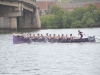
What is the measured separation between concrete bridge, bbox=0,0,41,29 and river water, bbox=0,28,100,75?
2889 cm

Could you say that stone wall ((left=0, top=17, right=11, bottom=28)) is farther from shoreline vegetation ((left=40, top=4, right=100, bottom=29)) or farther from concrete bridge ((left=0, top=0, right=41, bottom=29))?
shoreline vegetation ((left=40, top=4, right=100, bottom=29))

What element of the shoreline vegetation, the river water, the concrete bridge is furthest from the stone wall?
the river water

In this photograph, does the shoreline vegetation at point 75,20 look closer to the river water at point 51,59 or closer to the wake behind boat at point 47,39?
the wake behind boat at point 47,39

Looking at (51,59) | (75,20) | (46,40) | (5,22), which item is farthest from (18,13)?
(51,59)

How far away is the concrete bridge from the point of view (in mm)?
92625

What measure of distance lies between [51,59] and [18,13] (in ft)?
162

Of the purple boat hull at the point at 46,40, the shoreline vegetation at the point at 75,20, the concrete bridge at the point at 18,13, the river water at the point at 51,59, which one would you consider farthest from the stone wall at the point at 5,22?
the river water at the point at 51,59

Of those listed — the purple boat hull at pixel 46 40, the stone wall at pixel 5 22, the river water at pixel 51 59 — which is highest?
the stone wall at pixel 5 22

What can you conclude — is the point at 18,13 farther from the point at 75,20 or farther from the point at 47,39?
the point at 75,20

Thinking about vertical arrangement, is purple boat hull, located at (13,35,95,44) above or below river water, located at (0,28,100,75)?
above

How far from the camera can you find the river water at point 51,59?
3886cm

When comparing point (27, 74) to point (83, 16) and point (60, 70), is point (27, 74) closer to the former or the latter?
point (60, 70)

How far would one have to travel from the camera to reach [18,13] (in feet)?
309

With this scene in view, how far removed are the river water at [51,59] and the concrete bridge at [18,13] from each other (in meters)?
28.9
